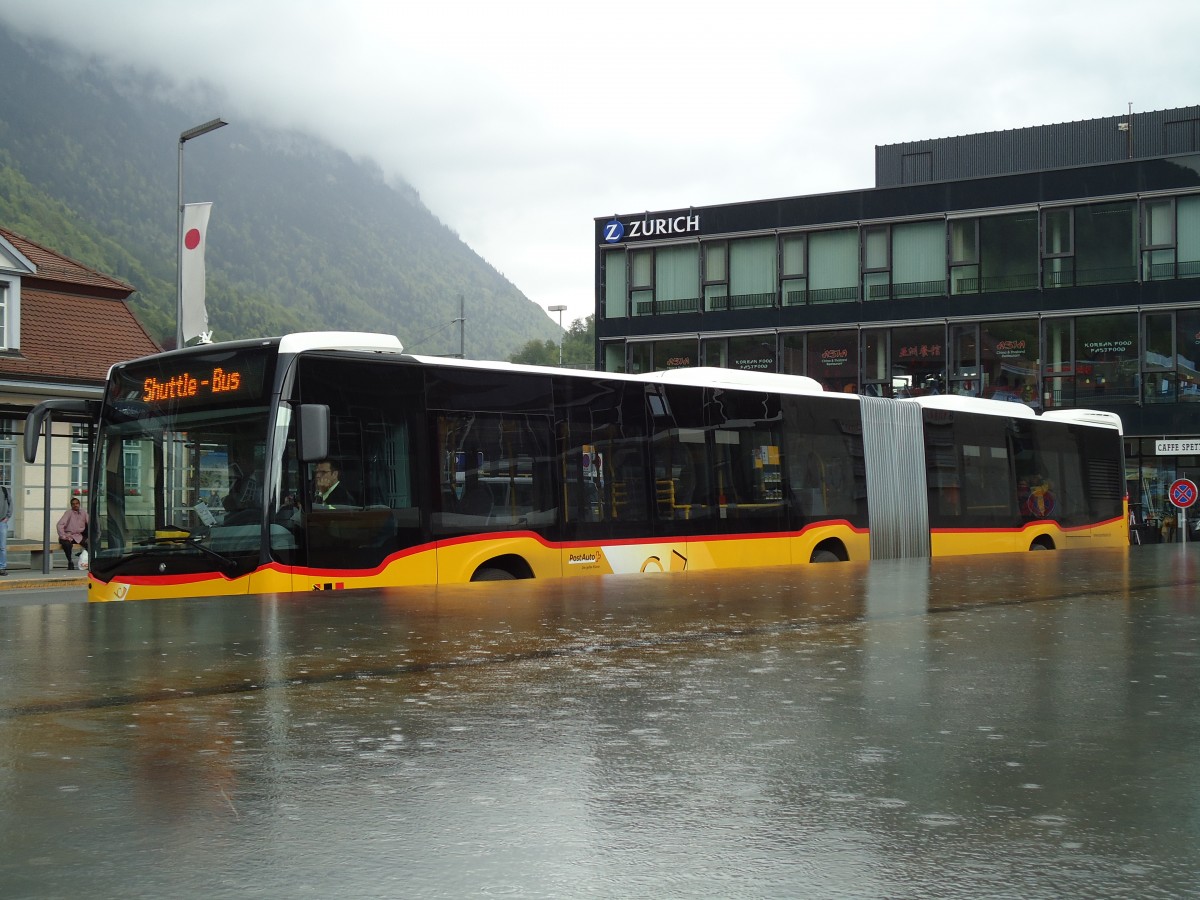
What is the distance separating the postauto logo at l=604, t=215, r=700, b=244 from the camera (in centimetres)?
4703

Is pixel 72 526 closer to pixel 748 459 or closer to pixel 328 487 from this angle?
pixel 748 459

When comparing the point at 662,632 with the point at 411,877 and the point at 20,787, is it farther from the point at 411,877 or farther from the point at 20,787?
the point at 411,877

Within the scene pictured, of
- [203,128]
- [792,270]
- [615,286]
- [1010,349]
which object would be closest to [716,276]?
[792,270]

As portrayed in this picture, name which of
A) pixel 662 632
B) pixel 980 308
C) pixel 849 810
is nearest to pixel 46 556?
pixel 662 632

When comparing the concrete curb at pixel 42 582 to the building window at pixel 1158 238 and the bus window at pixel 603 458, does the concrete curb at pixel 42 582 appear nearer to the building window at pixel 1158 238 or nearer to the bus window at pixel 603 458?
the bus window at pixel 603 458

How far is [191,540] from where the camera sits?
12203mm

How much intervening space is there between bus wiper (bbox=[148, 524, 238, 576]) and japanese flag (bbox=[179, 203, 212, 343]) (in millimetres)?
13115

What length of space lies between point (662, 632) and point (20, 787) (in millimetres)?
3982

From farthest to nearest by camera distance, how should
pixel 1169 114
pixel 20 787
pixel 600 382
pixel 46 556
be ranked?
pixel 1169 114 → pixel 46 556 → pixel 600 382 → pixel 20 787

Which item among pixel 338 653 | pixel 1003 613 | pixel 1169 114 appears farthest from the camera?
pixel 1169 114

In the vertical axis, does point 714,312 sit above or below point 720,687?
above

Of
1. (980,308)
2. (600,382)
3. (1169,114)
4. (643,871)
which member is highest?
(1169,114)

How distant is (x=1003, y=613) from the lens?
8.12 metres

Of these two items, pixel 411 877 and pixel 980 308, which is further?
pixel 980 308
